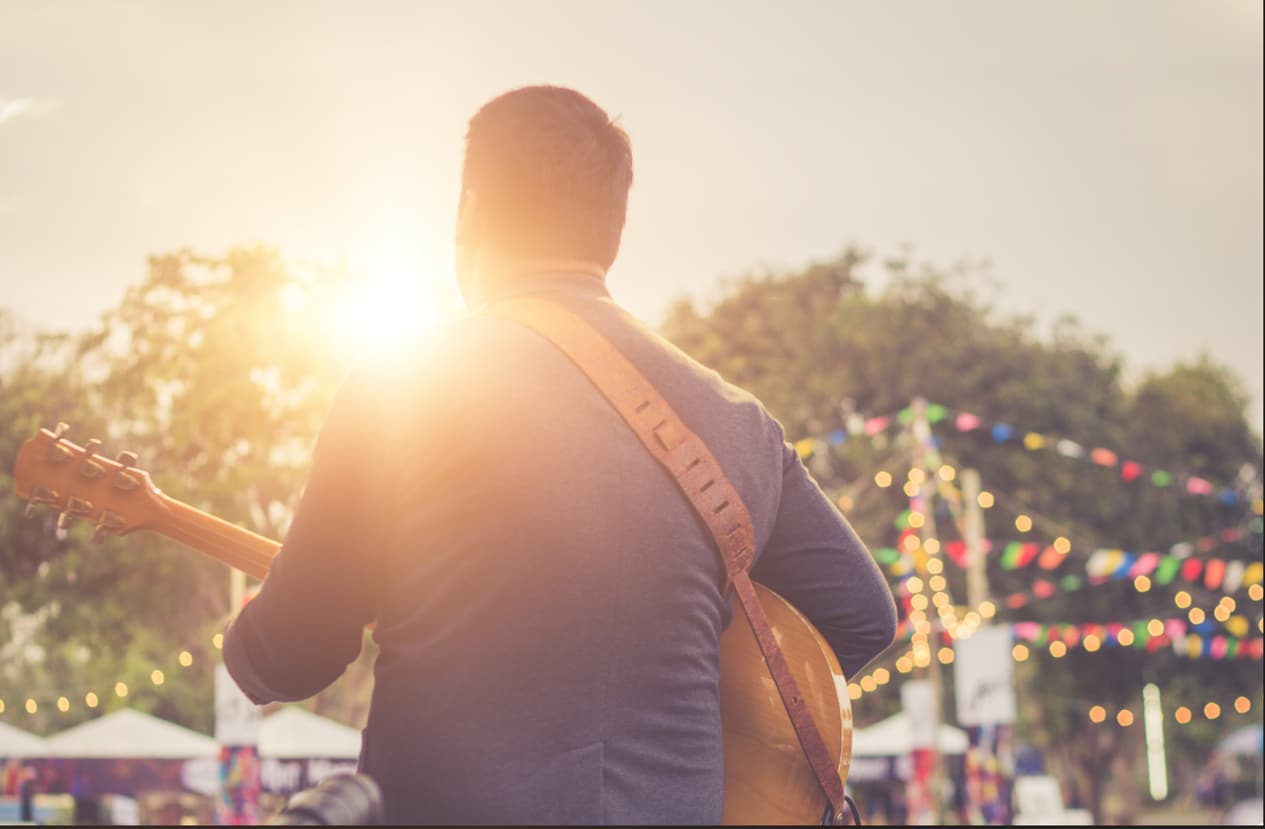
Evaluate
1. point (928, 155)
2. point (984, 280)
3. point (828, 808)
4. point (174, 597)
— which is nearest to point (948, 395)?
point (984, 280)

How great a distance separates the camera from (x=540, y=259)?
6.44 ft

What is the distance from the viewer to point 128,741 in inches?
913

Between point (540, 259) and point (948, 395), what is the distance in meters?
30.2

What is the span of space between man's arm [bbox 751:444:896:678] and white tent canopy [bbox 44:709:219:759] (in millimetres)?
22483

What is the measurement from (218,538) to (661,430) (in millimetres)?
881

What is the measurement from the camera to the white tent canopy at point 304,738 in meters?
22.7

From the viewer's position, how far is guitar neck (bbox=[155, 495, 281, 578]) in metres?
2.29

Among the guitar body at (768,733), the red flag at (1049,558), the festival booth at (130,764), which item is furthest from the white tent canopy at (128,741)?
the guitar body at (768,733)

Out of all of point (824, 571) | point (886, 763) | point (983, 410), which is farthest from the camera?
point (983, 410)

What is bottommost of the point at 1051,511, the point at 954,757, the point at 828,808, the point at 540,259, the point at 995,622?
the point at 828,808

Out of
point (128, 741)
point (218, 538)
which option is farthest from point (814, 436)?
point (218, 538)

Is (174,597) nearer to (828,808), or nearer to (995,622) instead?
(995,622)

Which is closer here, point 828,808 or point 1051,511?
point 828,808

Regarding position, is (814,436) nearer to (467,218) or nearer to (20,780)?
(20,780)
